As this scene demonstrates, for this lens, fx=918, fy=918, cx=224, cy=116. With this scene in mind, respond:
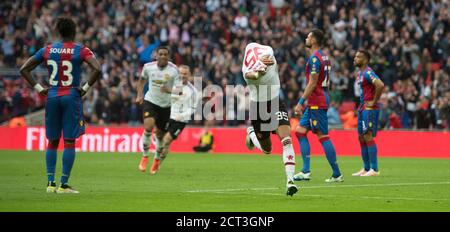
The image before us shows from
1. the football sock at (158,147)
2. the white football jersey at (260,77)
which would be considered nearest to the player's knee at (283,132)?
the white football jersey at (260,77)

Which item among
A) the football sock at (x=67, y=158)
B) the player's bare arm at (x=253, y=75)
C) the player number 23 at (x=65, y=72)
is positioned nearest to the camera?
the player's bare arm at (x=253, y=75)

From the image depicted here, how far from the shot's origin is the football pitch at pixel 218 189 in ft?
42.0

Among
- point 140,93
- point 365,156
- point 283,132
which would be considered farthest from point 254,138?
point 140,93

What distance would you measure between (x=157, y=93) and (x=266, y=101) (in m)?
6.53

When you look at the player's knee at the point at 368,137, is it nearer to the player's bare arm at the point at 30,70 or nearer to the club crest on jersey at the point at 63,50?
the club crest on jersey at the point at 63,50

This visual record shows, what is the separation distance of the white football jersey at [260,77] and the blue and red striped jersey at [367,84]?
17.6 ft

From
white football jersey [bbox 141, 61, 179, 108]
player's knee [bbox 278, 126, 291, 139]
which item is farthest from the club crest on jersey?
white football jersey [bbox 141, 61, 179, 108]

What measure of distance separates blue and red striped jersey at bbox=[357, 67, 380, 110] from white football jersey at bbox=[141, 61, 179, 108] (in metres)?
4.33

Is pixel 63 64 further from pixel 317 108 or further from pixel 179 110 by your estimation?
pixel 179 110

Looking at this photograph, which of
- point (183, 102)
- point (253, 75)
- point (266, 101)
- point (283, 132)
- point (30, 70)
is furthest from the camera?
point (183, 102)

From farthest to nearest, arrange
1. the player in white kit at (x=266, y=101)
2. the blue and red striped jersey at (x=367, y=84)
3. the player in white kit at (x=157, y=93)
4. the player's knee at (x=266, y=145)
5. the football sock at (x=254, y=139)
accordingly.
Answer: the player in white kit at (x=157, y=93)
the blue and red striped jersey at (x=367, y=84)
the football sock at (x=254, y=139)
the player's knee at (x=266, y=145)
the player in white kit at (x=266, y=101)

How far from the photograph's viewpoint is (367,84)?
20031 mm
